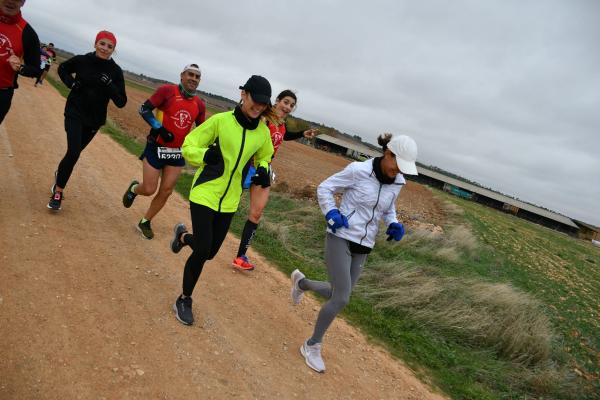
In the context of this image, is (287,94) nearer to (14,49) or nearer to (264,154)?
(264,154)

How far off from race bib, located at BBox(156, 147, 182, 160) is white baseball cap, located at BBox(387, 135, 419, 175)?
3125 millimetres

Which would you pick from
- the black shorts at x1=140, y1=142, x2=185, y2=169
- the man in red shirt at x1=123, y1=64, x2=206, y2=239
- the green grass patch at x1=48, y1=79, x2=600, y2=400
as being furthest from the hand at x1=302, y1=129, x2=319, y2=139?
the green grass patch at x1=48, y1=79, x2=600, y2=400

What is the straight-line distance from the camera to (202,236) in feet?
13.2

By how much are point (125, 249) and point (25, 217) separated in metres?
1.27

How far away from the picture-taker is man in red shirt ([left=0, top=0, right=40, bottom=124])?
5082 mm

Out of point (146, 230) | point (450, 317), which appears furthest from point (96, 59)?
point (450, 317)

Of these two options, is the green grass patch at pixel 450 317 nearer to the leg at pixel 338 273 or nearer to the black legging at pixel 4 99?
the leg at pixel 338 273

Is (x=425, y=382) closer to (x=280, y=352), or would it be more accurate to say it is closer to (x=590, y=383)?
(x=280, y=352)

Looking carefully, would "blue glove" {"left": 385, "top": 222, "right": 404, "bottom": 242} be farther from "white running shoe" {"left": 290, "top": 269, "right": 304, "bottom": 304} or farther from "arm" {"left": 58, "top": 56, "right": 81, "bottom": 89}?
"arm" {"left": 58, "top": 56, "right": 81, "bottom": 89}

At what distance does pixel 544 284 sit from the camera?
47.3 feet

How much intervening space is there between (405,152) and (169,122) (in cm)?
333

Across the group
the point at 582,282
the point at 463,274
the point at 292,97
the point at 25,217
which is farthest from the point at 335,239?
the point at 582,282

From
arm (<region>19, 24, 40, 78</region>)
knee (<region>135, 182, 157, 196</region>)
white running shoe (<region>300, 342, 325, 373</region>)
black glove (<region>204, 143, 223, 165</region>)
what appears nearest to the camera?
black glove (<region>204, 143, 223, 165</region>)

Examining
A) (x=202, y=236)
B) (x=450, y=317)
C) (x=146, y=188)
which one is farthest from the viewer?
(x=450, y=317)
